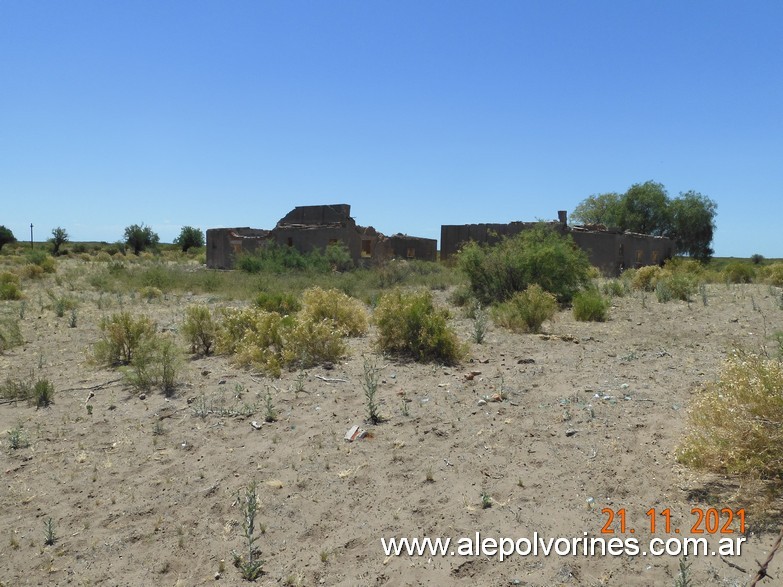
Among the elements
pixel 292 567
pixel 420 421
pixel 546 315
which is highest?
pixel 546 315

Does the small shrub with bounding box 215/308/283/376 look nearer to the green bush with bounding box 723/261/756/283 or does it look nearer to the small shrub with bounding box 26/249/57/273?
the green bush with bounding box 723/261/756/283

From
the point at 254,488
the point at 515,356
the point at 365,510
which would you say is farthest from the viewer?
the point at 515,356

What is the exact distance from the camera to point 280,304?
12398 millimetres

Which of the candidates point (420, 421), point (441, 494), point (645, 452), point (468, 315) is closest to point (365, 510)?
point (441, 494)

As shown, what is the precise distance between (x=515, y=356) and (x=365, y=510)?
15.2ft

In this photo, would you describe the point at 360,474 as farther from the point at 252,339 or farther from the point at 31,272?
the point at 31,272

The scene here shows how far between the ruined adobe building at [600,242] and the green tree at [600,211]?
1310 centimetres

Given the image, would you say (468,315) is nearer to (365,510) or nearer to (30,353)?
(30,353)

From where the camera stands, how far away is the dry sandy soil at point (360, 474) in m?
3.93

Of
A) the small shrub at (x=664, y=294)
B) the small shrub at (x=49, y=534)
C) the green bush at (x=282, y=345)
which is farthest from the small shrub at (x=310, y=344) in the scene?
the small shrub at (x=664, y=294)

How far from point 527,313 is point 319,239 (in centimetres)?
2096

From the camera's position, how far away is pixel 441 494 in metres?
4.60

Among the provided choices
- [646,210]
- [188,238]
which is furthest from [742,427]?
[188,238]

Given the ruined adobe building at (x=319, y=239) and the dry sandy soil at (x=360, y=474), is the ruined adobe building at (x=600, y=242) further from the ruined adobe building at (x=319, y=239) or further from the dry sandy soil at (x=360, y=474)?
the dry sandy soil at (x=360, y=474)
